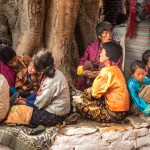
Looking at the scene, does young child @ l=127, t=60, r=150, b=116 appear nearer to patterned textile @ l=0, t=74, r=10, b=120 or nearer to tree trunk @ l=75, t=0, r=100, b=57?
patterned textile @ l=0, t=74, r=10, b=120

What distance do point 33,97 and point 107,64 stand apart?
1.13 m

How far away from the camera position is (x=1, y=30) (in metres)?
4.54

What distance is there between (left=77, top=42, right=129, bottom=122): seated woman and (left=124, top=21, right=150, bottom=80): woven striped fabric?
1021mm

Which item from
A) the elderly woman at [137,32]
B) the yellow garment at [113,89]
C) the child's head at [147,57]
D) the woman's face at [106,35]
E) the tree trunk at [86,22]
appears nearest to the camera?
the yellow garment at [113,89]

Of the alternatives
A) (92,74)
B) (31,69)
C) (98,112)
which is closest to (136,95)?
(98,112)

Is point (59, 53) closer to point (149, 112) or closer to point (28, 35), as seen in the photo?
point (28, 35)

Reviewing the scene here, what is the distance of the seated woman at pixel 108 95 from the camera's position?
308 cm

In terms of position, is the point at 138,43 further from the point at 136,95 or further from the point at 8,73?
the point at 8,73

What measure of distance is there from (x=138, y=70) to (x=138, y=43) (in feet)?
3.41

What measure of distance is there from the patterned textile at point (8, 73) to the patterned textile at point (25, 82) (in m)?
0.08

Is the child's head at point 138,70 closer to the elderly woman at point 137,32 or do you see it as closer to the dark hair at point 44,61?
the elderly woman at point 137,32

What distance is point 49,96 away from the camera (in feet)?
9.59

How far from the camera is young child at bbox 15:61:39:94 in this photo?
354 centimetres

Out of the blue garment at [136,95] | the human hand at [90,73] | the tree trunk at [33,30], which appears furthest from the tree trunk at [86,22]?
the blue garment at [136,95]
